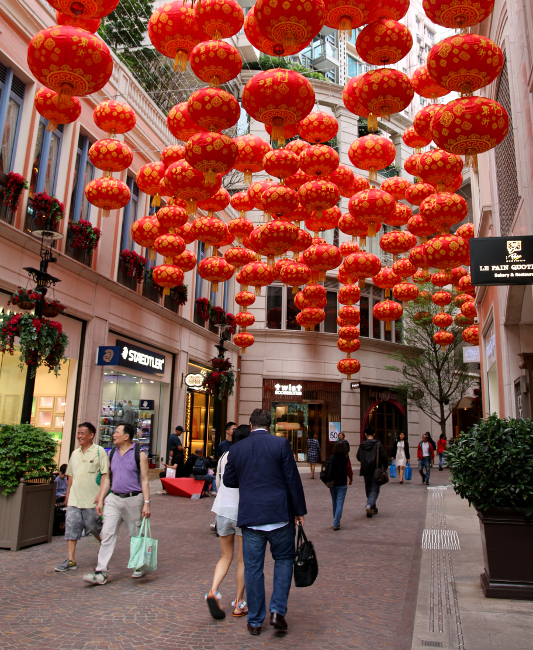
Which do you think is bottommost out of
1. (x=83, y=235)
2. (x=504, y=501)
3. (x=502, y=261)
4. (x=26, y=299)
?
(x=504, y=501)

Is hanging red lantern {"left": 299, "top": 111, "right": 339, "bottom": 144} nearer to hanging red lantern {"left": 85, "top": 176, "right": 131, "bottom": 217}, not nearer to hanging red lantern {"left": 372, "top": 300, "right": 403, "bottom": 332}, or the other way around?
hanging red lantern {"left": 85, "top": 176, "right": 131, "bottom": 217}

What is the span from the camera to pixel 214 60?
6.08 metres

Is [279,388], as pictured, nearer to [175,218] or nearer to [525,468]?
[175,218]

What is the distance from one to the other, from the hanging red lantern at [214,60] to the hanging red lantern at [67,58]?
0.98 metres

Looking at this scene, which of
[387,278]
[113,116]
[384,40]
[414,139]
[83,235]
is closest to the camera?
[384,40]

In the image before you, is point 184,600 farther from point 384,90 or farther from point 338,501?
point 384,90

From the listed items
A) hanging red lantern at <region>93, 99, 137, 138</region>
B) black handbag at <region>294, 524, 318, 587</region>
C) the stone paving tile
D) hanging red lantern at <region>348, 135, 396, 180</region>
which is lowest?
the stone paving tile

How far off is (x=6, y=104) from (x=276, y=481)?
11.2m

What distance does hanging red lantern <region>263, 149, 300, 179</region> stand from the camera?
8.28 meters

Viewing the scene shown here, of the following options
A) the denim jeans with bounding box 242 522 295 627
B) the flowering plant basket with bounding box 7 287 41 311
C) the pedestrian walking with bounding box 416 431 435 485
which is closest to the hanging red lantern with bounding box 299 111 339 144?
the denim jeans with bounding box 242 522 295 627

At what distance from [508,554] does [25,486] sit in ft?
21.7

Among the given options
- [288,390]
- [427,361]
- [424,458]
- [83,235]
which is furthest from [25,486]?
[427,361]

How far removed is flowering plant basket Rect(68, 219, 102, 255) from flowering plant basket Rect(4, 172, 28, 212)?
234 cm

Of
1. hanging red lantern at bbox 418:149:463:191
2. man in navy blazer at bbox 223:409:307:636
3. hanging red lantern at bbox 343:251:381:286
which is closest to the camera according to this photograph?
man in navy blazer at bbox 223:409:307:636
